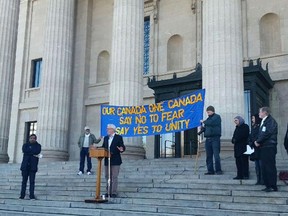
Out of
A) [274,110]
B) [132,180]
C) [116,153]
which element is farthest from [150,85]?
[116,153]

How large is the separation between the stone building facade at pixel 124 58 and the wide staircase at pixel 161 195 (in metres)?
3.49

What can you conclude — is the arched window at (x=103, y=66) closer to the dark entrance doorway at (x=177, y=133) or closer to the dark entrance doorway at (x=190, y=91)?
the dark entrance doorway at (x=190, y=91)

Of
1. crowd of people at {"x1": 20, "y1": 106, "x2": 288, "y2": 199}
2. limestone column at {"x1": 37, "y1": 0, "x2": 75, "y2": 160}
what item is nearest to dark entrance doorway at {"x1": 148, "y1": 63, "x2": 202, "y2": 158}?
limestone column at {"x1": 37, "y1": 0, "x2": 75, "y2": 160}

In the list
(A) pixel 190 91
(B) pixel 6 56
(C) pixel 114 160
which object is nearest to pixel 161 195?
(C) pixel 114 160

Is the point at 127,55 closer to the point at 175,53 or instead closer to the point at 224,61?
the point at 224,61

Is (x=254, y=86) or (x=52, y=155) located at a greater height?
(x=254, y=86)

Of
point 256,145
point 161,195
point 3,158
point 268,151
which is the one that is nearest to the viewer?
point 268,151

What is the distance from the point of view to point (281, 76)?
19.2 metres

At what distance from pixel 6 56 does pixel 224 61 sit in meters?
13.2

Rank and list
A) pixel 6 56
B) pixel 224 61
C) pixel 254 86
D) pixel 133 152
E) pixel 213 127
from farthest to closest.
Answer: pixel 6 56 → pixel 254 86 → pixel 133 152 → pixel 224 61 → pixel 213 127

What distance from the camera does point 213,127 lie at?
10.9m

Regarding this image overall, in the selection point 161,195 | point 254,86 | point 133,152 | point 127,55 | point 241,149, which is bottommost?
point 161,195

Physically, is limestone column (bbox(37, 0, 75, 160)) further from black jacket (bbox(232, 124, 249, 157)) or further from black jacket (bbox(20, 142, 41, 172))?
black jacket (bbox(232, 124, 249, 157))

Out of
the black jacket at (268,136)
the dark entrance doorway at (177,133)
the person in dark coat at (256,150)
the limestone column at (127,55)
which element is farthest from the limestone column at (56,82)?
the black jacket at (268,136)
